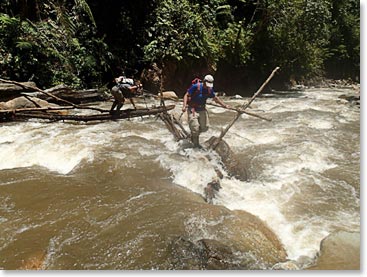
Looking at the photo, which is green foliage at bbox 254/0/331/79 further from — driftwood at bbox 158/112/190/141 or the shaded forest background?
driftwood at bbox 158/112/190/141

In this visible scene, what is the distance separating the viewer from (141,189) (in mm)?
5898

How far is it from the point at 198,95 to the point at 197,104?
19 centimetres

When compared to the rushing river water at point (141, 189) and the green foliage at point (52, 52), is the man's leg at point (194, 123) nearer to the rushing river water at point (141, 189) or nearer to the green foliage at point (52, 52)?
the rushing river water at point (141, 189)

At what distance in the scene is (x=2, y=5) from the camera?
12766 millimetres

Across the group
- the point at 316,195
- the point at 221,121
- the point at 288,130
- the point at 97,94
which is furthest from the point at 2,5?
the point at 316,195

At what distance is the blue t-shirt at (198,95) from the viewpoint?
7391 millimetres

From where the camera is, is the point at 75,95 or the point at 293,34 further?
the point at 293,34

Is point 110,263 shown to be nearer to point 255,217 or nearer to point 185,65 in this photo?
point 255,217

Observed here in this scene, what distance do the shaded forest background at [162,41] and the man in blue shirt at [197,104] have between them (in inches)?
250

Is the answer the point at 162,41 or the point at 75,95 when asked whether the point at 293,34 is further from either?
the point at 75,95

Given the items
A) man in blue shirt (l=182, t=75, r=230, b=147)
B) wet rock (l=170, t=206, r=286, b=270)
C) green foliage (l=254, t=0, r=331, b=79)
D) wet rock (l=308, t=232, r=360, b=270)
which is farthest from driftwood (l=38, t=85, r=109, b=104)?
green foliage (l=254, t=0, r=331, b=79)

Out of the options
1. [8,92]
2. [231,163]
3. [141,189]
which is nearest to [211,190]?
[141,189]

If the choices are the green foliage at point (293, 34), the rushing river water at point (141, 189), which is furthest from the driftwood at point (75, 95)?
the green foliage at point (293, 34)

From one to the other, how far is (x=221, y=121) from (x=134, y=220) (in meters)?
6.72
